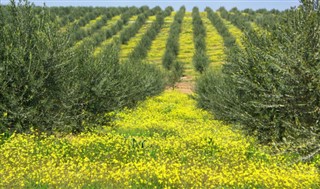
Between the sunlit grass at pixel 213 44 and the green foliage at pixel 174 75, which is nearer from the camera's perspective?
the green foliage at pixel 174 75

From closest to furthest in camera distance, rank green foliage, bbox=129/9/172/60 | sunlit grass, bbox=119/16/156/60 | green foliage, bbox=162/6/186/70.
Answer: green foliage, bbox=162/6/186/70, green foliage, bbox=129/9/172/60, sunlit grass, bbox=119/16/156/60

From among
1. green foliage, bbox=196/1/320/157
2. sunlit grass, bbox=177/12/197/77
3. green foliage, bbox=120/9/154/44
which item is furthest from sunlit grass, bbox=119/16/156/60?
green foliage, bbox=196/1/320/157

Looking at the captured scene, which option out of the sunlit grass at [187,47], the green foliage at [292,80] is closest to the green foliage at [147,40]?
the sunlit grass at [187,47]

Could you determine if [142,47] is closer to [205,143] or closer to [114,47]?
[114,47]

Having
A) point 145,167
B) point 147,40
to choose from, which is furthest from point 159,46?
point 145,167

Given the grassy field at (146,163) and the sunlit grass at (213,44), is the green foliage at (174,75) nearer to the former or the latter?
the sunlit grass at (213,44)

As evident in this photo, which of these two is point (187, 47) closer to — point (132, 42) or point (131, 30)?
point (132, 42)

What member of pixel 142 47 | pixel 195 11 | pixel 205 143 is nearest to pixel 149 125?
pixel 205 143

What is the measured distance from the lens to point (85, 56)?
20.3 metres

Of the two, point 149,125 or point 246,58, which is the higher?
point 246,58

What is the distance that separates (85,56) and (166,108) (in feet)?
45.3

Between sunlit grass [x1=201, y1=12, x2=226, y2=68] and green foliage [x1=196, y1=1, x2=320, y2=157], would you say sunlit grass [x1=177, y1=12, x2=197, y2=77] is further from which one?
green foliage [x1=196, y1=1, x2=320, y2=157]

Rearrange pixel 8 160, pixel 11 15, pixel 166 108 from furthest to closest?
pixel 166 108 < pixel 11 15 < pixel 8 160

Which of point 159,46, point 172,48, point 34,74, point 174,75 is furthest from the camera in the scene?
point 159,46
